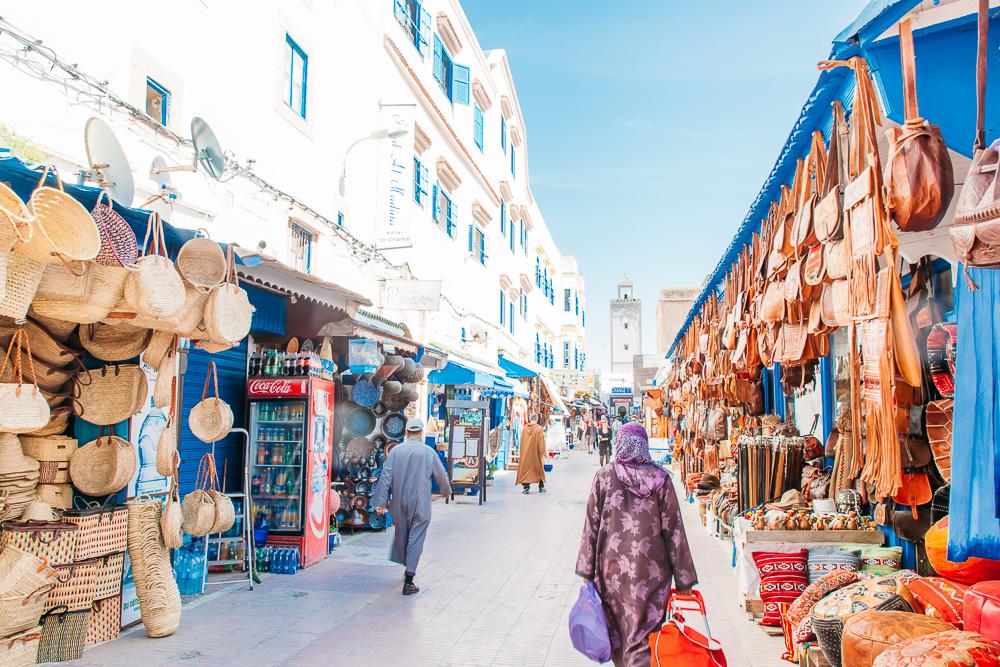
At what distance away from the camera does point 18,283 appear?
4.22 m

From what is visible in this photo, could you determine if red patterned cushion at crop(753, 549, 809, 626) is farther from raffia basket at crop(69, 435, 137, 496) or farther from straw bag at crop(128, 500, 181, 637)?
raffia basket at crop(69, 435, 137, 496)

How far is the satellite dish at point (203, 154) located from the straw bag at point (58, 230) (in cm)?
375

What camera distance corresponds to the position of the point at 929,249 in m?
3.99

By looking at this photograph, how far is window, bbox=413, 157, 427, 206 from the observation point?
16297 millimetres

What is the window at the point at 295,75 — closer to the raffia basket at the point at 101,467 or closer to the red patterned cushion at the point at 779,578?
the raffia basket at the point at 101,467

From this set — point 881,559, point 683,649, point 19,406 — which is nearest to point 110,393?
point 19,406

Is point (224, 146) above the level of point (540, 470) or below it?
above

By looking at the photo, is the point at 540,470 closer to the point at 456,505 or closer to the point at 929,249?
the point at 456,505

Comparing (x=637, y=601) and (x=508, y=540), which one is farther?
(x=508, y=540)

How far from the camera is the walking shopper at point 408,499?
735cm

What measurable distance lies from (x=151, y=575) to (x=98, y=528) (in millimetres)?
574

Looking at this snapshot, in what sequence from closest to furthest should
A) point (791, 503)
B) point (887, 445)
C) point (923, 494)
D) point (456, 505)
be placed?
point (887, 445), point (923, 494), point (791, 503), point (456, 505)

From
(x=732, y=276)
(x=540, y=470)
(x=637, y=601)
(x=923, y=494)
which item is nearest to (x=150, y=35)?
(x=732, y=276)

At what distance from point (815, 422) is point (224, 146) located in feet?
25.9
